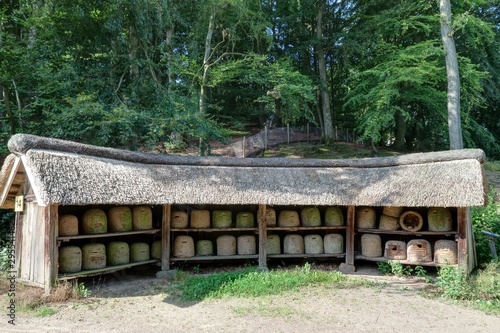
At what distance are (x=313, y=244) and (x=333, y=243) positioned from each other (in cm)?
49

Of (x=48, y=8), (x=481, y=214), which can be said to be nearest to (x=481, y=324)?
(x=481, y=214)

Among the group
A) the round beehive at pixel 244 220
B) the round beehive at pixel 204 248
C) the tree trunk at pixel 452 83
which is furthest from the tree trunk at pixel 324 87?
the round beehive at pixel 204 248

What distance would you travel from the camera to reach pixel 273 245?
31.2 ft

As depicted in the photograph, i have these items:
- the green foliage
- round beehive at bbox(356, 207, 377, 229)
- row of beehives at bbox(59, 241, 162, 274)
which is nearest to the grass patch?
row of beehives at bbox(59, 241, 162, 274)

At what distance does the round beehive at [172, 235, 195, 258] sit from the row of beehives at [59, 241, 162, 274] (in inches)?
15.3

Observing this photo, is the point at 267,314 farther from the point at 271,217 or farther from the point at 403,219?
the point at 403,219

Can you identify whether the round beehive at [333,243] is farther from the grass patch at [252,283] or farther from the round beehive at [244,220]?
the round beehive at [244,220]

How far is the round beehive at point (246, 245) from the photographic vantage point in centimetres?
934

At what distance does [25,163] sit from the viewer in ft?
22.3

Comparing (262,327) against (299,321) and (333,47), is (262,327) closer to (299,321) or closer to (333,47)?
(299,321)

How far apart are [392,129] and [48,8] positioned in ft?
64.1

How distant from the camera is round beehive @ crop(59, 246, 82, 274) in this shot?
7.26 m

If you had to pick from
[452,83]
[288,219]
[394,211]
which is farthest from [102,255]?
[452,83]

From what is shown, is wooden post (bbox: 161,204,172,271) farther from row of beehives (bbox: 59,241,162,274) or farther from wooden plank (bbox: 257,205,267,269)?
wooden plank (bbox: 257,205,267,269)
